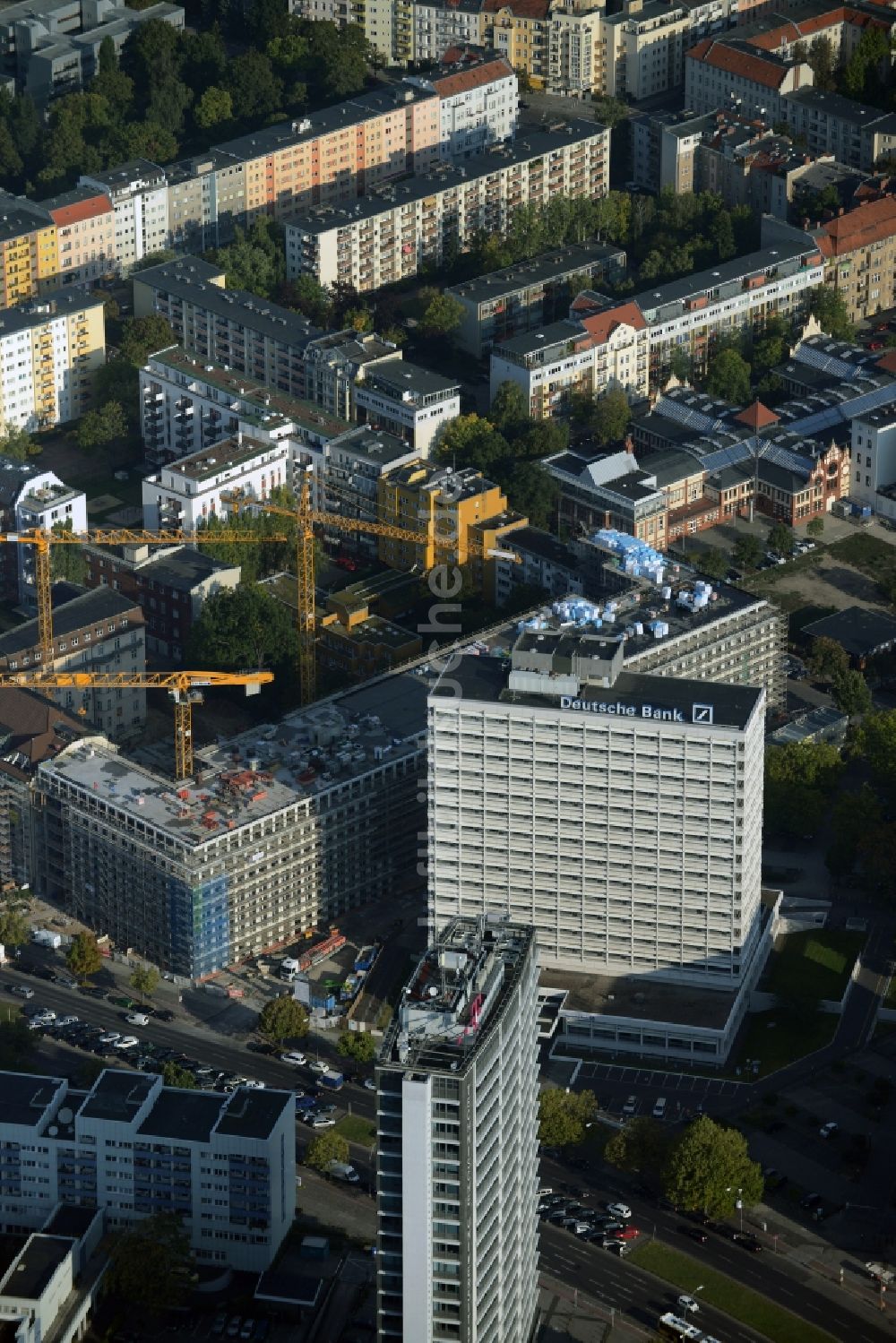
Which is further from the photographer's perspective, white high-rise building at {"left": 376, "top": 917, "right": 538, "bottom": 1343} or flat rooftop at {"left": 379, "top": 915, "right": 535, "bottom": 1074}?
flat rooftop at {"left": 379, "top": 915, "right": 535, "bottom": 1074}

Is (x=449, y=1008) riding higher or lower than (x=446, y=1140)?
higher

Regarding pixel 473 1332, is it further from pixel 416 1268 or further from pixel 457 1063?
pixel 457 1063

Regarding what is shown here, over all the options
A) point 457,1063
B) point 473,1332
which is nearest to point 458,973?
point 457,1063

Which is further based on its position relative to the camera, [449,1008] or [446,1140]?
[449,1008]

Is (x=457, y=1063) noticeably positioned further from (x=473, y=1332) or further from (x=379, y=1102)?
(x=473, y=1332)

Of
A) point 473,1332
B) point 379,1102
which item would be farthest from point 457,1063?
point 473,1332

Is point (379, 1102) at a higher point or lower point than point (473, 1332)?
higher

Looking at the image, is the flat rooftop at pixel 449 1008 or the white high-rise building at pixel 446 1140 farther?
the flat rooftop at pixel 449 1008
